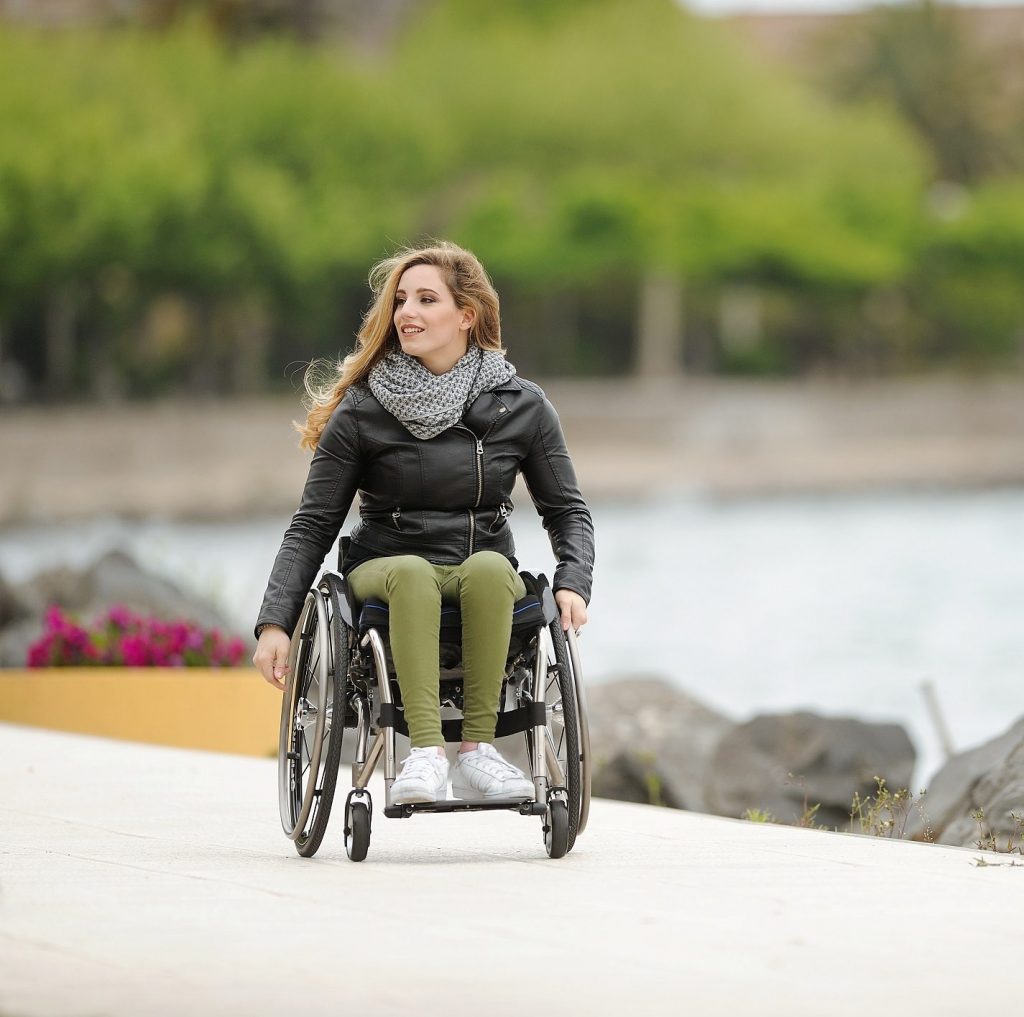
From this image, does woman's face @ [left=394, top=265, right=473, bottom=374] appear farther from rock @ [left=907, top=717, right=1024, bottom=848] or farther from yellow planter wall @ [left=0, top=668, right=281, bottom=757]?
yellow planter wall @ [left=0, top=668, right=281, bottom=757]

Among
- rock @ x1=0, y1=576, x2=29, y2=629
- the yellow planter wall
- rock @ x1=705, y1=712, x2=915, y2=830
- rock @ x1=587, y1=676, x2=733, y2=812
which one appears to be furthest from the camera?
rock @ x1=0, y1=576, x2=29, y2=629

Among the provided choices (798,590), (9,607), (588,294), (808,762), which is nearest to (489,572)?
(808,762)

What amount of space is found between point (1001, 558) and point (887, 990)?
49.7m

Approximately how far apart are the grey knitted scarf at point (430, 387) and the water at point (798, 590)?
12.5 m

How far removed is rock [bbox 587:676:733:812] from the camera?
31.5ft

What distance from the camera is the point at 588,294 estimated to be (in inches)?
2419

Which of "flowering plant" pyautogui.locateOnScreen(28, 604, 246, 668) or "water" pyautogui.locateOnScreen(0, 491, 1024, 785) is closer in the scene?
"flowering plant" pyautogui.locateOnScreen(28, 604, 246, 668)

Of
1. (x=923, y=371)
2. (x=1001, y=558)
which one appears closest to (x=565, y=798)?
(x=1001, y=558)

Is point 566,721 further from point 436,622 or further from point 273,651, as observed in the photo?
point 273,651

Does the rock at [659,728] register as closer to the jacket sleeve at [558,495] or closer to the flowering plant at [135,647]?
the flowering plant at [135,647]

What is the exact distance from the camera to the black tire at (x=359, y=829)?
13.8 feet

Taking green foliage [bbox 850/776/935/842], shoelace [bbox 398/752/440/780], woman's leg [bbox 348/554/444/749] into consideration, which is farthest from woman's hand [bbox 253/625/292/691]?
green foliage [bbox 850/776/935/842]

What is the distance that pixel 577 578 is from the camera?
4320 millimetres

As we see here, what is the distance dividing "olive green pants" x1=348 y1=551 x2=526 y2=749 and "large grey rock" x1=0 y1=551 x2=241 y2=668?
6.42 metres
